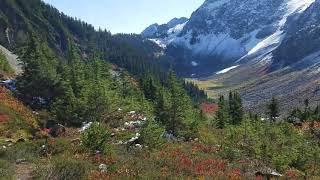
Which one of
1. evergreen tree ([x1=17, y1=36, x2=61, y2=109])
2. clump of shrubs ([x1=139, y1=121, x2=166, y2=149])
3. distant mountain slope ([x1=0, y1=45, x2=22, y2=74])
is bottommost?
clump of shrubs ([x1=139, y1=121, x2=166, y2=149])

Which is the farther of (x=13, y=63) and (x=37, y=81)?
(x=13, y=63)

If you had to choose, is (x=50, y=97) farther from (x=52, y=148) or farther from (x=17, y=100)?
(x=52, y=148)

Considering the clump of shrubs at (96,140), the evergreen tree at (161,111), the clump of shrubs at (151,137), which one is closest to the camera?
the clump of shrubs at (96,140)

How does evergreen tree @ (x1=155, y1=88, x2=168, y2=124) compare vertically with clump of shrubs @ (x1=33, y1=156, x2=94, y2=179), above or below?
above

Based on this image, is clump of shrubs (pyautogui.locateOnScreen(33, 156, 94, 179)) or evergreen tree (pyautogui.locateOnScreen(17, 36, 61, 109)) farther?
evergreen tree (pyautogui.locateOnScreen(17, 36, 61, 109))

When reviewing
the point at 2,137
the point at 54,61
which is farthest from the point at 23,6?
the point at 2,137

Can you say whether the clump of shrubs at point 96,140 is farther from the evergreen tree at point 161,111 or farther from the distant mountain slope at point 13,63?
the distant mountain slope at point 13,63

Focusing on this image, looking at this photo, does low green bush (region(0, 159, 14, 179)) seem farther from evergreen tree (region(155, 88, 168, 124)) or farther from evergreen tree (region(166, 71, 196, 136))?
evergreen tree (region(155, 88, 168, 124))

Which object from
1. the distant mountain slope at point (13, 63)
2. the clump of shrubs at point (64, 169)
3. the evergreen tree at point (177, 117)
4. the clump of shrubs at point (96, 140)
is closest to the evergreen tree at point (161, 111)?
the evergreen tree at point (177, 117)

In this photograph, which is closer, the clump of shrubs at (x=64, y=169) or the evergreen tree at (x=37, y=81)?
the clump of shrubs at (x=64, y=169)

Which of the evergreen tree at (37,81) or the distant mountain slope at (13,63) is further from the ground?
the distant mountain slope at (13,63)

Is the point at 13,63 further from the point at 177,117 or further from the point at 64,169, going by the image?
the point at 64,169

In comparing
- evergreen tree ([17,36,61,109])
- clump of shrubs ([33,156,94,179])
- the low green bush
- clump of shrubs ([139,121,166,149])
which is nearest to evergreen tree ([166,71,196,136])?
evergreen tree ([17,36,61,109])

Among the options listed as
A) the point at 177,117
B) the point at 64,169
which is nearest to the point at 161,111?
the point at 177,117
